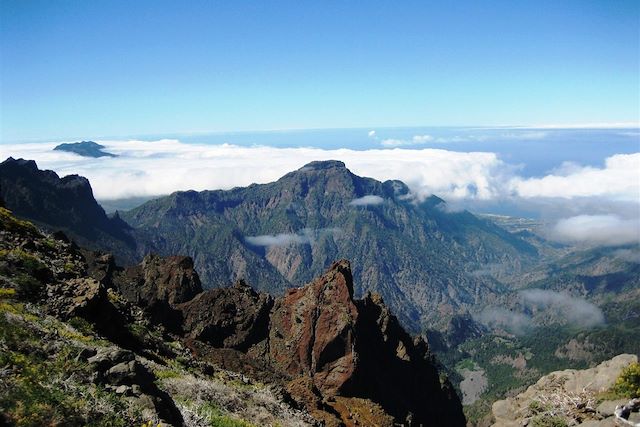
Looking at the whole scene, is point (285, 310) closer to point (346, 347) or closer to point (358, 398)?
point (346, 347)

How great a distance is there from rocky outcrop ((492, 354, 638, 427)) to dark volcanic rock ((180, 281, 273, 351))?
159 feet

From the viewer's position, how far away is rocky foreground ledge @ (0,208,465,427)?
19.8 meters

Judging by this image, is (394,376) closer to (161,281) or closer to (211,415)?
(161,281)

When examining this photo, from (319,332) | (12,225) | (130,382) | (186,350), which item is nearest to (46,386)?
(130,382)

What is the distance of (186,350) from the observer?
163ft

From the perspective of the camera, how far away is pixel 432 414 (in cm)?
8869

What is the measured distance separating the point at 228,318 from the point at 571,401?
59.6 m

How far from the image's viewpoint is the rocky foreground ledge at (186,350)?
19.8 m

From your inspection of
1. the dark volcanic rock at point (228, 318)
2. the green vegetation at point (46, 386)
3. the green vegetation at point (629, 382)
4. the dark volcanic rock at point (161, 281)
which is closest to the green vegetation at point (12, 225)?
the green vegetation at point (46, 386)

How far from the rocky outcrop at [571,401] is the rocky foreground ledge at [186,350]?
15.2 metres

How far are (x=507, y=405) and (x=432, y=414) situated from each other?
5506 cm

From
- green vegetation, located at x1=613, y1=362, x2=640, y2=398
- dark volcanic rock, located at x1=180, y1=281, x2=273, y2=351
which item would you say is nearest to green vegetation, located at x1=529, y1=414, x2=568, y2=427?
green vegetation, located at x1=613, y1=362, x2=640, y2=398

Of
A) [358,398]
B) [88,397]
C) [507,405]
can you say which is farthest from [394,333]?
[88,397]

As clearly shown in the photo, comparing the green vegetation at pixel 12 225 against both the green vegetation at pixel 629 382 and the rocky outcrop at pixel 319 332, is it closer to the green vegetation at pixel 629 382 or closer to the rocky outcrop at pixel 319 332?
the rocky outcrop at pixel 319 332
